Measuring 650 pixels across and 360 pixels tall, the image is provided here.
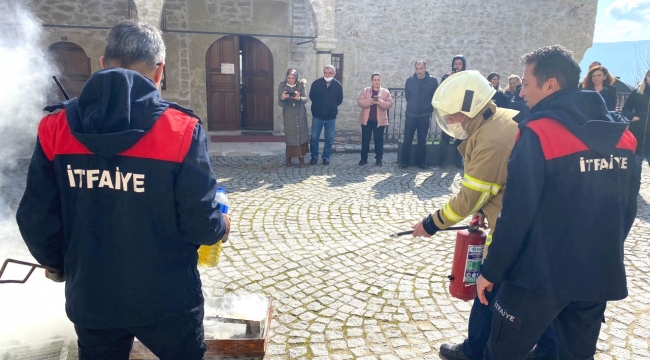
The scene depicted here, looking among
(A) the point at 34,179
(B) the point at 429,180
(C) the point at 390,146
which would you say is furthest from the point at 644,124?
(A) the point at 34,179

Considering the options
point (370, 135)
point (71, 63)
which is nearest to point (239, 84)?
point (71, 63)

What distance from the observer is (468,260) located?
9.80ft

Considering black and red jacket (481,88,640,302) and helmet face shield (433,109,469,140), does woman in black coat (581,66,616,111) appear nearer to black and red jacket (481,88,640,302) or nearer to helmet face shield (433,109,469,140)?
helmet face shield (433,109,469,140)

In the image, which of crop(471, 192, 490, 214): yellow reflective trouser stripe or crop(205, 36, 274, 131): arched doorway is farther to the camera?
crop(205, 36, 274, 131): arched doorway

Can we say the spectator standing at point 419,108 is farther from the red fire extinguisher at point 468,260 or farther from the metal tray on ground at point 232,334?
the metal tray on ground at point 232,334

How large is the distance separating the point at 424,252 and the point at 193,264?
3500 mm

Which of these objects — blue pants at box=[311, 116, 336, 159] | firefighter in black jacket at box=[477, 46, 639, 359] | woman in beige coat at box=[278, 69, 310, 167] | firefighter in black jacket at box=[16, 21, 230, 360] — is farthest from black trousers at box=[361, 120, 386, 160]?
firefighter in black jacket at box=[16, 21, 230, 360]

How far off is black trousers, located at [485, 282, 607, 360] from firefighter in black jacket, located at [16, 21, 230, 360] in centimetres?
143

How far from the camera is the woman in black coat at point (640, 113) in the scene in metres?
7.94

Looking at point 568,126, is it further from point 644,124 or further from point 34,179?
point 644,124

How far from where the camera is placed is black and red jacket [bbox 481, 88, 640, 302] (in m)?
2.09

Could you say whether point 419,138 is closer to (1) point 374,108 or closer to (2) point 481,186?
(1) point 374,108

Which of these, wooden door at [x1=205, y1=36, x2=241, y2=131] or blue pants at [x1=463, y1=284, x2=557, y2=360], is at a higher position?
wooden door at [x1=205, y1=36, x2=241, y2=131]

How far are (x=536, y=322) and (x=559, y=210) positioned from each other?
21.5 inches
